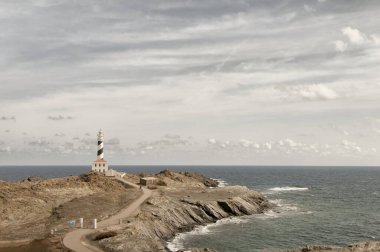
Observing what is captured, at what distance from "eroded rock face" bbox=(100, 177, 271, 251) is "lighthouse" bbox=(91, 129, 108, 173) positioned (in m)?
21.4

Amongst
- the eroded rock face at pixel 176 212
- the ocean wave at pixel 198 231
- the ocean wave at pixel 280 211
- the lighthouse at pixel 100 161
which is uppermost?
the lighthouse at pixel 100 161

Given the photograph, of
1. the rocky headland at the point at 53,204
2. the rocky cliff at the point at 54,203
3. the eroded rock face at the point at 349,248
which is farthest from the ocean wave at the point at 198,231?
the eroded rock face at the point at 349,248

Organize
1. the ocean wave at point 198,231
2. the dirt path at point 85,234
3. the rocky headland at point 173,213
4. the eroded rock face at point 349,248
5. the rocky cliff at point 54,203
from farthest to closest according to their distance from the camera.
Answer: the rocky cliff at point 54,203 < the ocean wave at point 198,231 < the rocky headland at point 173,213 < the eroded rock face at point 349,248 < the dirt path at point 85,234

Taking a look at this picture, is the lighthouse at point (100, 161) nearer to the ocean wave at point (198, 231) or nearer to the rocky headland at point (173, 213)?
the rocky headland at point (173, 213)

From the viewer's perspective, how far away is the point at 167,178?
13062cm

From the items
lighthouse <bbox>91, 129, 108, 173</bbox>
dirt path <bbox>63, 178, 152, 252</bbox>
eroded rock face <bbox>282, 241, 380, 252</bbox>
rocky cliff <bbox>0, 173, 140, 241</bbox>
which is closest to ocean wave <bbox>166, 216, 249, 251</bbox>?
dirt path <bbox>63, 178, 152, 252</bbox>

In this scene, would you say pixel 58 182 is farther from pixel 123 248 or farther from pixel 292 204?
pixel 292 204

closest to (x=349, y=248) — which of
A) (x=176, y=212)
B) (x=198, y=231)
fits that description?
(x=198, y=231)

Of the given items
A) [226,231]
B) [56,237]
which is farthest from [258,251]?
[56,237]

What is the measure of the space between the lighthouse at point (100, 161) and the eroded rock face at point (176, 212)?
21.4 meters

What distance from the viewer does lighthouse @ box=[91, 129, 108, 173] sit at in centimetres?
12294

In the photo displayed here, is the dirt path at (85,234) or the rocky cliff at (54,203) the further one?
the rocky cliff at (54,203)

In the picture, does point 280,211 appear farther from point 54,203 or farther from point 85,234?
point 85,234

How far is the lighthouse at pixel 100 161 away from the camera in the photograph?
122938 millimetres
